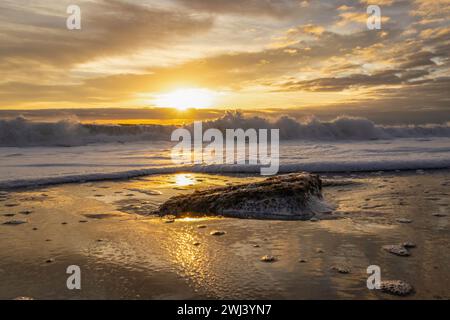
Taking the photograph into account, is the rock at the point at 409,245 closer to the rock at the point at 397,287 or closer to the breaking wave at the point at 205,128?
the rock at the point at 397,287

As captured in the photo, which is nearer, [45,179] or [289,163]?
[45,179]

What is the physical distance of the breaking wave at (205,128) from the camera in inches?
1053

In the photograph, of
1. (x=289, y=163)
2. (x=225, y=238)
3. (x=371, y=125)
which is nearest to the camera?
(x=225, y=238)

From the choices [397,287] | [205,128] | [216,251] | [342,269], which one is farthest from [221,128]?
[397,287]

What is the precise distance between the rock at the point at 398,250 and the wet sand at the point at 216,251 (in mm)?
85

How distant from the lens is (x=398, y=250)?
167 inches

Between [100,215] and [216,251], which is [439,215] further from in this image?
[100,215]

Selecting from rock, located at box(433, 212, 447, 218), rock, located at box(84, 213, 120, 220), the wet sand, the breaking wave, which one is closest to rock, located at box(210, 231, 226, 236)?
the wet sand

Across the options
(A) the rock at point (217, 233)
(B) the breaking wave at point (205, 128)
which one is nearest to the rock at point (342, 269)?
(A) the rock at point (217, 233)

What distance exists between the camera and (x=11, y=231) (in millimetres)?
5195
